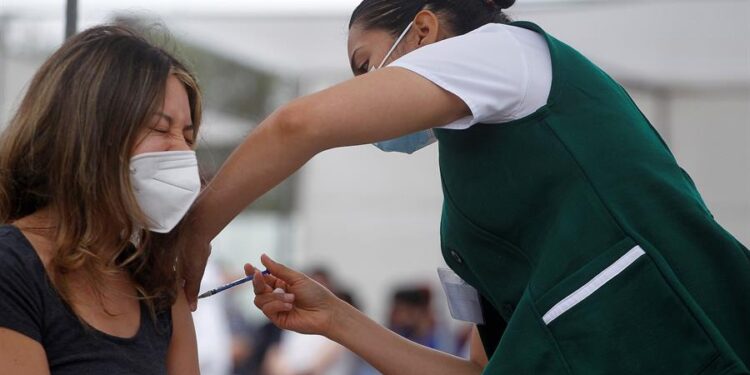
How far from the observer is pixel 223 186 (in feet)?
5.71

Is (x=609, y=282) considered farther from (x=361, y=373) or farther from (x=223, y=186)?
(x=361, y=373)

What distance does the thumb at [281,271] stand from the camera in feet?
6.66

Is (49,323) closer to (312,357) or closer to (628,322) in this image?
(628,322)

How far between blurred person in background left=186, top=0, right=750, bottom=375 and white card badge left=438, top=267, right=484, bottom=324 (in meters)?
0.30

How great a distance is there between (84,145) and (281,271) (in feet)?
A: 1.69

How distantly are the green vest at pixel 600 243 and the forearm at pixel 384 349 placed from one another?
1.77 ft

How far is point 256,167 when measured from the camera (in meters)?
1.69

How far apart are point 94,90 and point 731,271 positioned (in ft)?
3.56

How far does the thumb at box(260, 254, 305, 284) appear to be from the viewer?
2.03 metres

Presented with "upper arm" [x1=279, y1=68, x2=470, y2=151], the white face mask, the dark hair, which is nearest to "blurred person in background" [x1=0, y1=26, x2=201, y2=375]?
the white face mask

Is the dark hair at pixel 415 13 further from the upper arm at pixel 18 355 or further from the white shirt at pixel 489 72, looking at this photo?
the upper arm at pixel 18 355

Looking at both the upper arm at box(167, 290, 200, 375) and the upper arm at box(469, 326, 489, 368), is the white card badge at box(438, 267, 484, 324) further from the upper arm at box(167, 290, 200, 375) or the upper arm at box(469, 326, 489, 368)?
the upper arm at box(167, 290, 200, 375)

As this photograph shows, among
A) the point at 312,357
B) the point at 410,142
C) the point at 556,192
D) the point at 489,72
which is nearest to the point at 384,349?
the point at 410,142

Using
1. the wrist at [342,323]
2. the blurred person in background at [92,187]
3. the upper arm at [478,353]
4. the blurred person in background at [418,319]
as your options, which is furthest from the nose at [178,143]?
the blurred person in background at [418,319]
